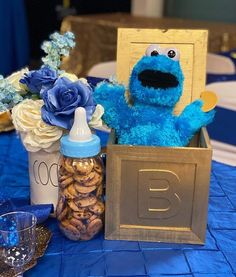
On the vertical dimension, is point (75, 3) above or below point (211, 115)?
below

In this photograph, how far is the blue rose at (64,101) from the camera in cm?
70

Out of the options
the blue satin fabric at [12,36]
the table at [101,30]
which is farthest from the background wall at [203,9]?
the blue satin fabric at [12,36]

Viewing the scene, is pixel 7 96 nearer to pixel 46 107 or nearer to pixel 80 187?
pixel 46 107

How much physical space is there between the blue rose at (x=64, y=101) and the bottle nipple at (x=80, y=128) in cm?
3

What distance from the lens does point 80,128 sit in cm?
69

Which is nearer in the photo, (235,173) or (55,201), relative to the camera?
(55,201)

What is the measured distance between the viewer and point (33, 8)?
4.20 m

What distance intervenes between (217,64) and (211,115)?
5.50ft

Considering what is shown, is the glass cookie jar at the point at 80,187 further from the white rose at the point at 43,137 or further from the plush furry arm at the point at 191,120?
the plush furry arm at the point at 191,120

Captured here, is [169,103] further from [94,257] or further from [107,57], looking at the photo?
[107,57]

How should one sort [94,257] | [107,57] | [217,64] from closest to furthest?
[94,257], [217,64], [107,57]

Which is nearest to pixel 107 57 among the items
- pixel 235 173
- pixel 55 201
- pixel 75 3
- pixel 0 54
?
pixel 0 54

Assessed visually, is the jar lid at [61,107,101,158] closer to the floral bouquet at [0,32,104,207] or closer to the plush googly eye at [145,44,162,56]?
the floral bouquet at [0,32,104,207]

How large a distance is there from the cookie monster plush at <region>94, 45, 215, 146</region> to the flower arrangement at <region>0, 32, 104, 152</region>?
6 centimetres
